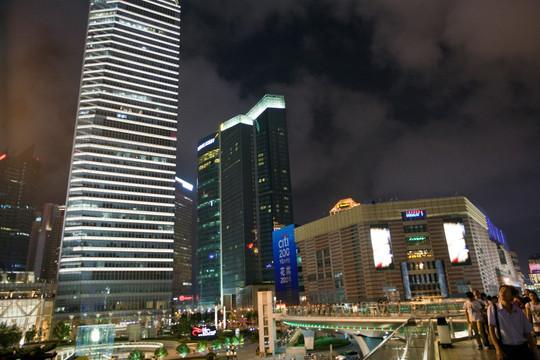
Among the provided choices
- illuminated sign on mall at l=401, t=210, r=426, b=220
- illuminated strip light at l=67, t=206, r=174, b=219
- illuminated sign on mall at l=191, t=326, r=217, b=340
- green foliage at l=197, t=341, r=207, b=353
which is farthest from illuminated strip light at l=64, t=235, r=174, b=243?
illuminated sign on mall at l=401, t=210, r=426, b=220

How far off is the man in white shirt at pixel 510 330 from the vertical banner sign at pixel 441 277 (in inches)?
3712

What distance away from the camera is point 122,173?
413ft

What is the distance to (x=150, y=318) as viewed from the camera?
116 metres

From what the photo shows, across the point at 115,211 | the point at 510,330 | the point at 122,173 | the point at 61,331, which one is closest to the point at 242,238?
the point at 115,211

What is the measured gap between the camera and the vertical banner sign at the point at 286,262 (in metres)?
117

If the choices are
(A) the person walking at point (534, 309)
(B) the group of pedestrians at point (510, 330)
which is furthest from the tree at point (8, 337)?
(B) the group of pedestrians at point (510, 330)

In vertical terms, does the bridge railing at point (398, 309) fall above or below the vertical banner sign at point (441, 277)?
below

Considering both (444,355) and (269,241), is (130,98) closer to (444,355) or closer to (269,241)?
(269,241)

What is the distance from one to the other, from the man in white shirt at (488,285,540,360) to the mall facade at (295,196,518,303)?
89557 millimetres

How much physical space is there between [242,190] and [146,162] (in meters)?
72.2

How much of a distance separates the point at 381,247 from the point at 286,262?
124 feet

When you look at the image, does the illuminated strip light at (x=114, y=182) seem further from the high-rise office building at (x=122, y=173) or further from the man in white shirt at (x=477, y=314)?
the man in white shirt at (x=477, y=314)

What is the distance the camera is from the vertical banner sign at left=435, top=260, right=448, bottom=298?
89.9 meters

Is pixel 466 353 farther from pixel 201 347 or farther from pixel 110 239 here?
pixel 110 239
